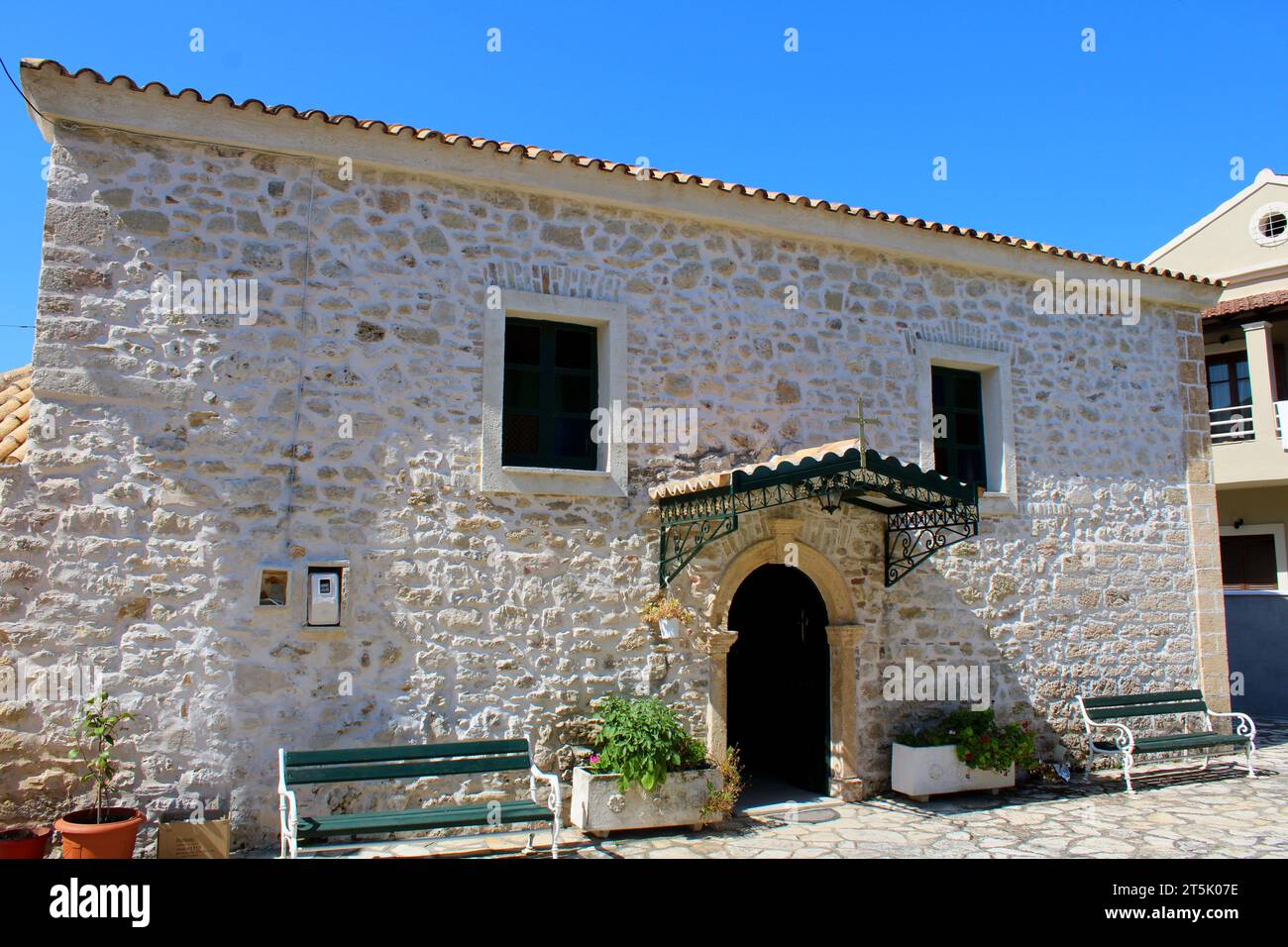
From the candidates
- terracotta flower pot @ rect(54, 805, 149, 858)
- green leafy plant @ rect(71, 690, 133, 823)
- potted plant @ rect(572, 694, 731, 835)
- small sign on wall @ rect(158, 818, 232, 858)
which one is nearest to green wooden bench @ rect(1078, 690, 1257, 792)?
potted plant @ rect(572, 694, 731, 835)

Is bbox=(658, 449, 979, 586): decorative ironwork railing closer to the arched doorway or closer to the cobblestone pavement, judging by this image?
the arched doorway

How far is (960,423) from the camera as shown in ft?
29.0

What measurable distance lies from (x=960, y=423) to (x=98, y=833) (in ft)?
24.2

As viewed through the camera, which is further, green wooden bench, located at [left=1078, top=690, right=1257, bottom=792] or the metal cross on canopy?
green wooden bench, located at [left=1078, top=690, right=1257, bottom=792]

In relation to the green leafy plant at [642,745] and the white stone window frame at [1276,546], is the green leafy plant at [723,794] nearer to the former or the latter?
the green leafy plant at [642,745]

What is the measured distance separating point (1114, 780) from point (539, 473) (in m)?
5.97

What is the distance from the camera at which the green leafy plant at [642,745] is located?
6387mm

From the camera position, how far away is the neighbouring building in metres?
13.1

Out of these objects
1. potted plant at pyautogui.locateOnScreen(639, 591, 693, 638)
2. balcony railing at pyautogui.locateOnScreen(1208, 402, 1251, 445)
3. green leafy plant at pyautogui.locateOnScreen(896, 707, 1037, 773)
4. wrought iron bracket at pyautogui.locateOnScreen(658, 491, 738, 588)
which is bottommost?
green leafy plant at pyautogui.locateOnScreen(896, 707, 1037, 773)

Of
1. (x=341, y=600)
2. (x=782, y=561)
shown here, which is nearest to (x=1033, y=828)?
(x=782, y=561)

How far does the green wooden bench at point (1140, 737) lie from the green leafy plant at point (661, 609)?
413 centimetres

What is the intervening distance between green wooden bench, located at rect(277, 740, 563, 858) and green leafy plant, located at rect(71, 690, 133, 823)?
3.07 feet

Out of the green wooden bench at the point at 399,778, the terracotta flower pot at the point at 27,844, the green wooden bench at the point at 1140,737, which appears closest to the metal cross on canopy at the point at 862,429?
the green wooden bench at the point at 399,778

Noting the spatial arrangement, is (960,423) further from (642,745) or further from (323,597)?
(323,597)
